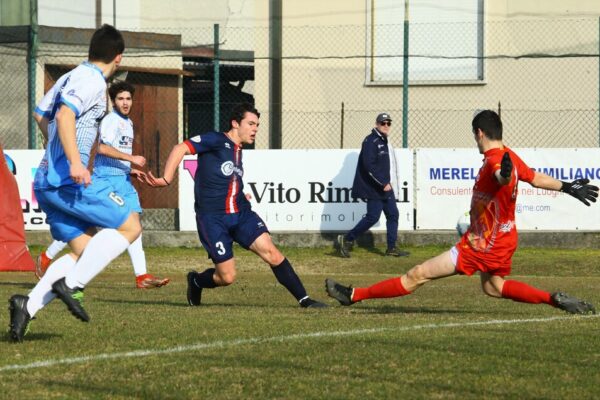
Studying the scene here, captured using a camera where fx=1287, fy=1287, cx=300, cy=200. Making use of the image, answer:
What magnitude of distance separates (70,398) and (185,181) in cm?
1409

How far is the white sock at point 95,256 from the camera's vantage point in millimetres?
8016

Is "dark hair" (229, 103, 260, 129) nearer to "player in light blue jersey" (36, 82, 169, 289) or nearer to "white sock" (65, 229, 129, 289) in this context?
"player in light blue jersey" (36, 82, 169, 289)

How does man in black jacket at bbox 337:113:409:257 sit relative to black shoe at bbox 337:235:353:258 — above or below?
above

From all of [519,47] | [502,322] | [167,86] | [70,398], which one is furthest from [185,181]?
[70,398]

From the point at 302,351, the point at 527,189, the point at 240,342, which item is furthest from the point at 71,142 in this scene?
the point at 527,189

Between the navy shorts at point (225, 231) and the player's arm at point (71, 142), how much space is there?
2974 mm

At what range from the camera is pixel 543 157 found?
65.0 feet

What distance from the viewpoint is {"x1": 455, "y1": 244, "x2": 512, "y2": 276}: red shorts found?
939 centimetres

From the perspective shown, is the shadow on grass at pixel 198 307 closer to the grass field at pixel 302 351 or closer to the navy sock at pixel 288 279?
the grass field at pixel 302 351

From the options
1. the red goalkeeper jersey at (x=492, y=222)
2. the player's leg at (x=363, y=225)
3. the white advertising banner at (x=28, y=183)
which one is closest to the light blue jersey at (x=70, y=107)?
the red goalkeeper jersey at (x=492, y=222)

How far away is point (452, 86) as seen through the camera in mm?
24844

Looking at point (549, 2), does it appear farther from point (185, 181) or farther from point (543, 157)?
point (185, 181)

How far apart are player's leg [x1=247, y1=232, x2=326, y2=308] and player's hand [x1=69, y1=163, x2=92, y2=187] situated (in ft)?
10.4

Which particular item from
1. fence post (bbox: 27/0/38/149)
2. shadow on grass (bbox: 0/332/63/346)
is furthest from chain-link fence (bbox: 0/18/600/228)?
shadow on grass (bbox: 0/332/63/346)
